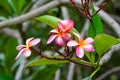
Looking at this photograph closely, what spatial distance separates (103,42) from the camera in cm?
82

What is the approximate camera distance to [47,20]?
0.90 meters

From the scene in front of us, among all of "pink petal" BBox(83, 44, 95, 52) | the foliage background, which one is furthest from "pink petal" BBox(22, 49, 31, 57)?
the foliage background

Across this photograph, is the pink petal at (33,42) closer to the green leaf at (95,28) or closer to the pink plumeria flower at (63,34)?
the pink plumeria flower at (63,34)

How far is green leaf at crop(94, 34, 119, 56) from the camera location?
0.79m

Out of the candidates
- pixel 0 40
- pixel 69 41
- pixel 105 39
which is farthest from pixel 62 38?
pixel 0 40

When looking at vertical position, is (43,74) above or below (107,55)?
below

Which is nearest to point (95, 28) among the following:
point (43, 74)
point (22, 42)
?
point (43, 74)

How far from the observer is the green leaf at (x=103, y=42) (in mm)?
791

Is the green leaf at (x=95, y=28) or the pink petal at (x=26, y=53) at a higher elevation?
the pink petal at (x=26, y=53)

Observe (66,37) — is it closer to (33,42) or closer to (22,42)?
(33,42)

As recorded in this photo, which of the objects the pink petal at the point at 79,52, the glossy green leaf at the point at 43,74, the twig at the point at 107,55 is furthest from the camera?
the glossy green leaf at the point at 43,74

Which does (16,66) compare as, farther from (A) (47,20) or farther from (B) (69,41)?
(B) (69,41)

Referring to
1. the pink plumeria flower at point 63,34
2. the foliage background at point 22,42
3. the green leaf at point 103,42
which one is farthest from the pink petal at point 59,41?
the foliage background at point 22,42

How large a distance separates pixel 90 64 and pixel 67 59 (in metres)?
0.08
